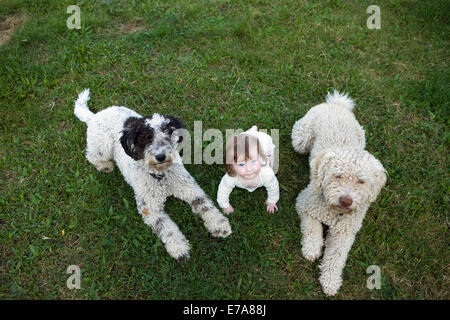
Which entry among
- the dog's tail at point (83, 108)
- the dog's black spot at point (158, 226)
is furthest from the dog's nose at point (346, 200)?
the dog's tail at point (83, 108)

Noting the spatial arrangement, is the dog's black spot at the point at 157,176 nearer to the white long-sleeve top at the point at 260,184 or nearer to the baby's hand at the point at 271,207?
the white long-sleeve top at the point at 260,184

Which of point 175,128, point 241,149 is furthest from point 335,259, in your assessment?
point 175,128

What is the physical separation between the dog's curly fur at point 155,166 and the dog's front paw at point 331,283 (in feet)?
3.97

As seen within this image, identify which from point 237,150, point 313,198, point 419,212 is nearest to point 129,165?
point 237,150

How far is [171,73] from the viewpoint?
18.6 feet

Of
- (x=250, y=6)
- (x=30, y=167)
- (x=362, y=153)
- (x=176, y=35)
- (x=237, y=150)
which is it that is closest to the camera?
(x=362, y=153)

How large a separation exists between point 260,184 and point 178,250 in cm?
126

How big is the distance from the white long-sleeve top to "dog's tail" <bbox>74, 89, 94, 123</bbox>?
95.9 inches

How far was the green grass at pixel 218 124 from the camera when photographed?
3.68 meters

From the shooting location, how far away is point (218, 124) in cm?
502

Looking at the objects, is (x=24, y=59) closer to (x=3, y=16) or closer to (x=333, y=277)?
(x=3, y=16)

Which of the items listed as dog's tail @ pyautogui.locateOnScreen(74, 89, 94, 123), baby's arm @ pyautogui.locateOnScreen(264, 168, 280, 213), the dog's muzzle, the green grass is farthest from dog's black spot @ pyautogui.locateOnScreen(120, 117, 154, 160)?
dog's tail @ pyautogui.locateOnScreen(74, 89, 94, 123)

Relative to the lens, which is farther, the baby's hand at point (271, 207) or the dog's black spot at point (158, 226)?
the baby's hand at point (271, 207)

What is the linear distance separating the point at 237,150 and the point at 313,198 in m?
1.06
